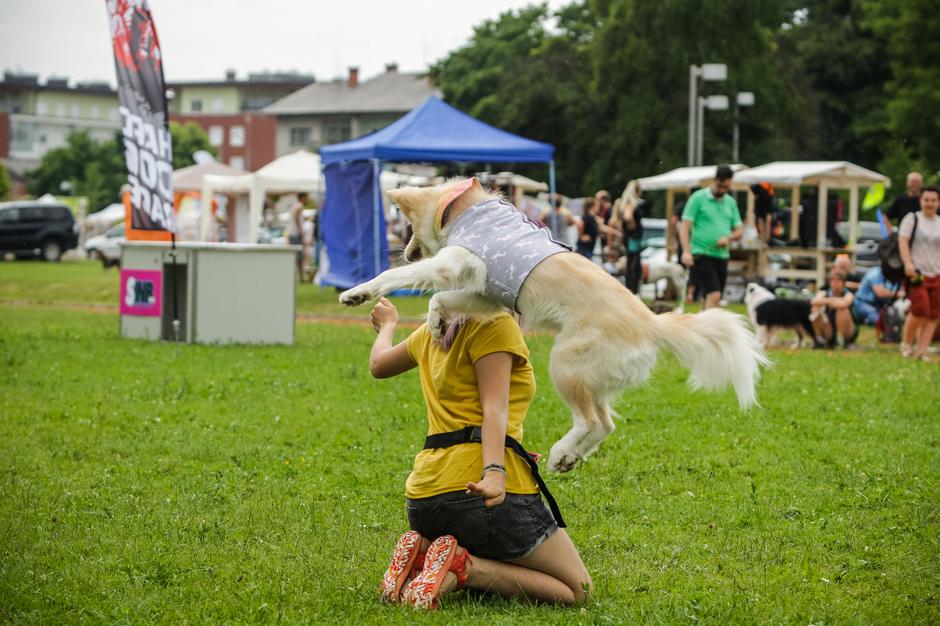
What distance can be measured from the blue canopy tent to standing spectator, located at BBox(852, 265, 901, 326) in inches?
255

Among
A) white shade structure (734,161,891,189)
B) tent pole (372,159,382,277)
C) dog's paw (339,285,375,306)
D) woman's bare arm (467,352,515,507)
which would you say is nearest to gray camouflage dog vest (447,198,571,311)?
woman's bare arm (467,352,515,507)

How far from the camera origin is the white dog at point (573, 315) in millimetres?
4453

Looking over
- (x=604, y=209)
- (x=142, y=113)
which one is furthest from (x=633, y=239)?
(x=142, y=113)

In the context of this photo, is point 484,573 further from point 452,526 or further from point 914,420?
point 914,420

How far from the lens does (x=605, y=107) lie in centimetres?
4662

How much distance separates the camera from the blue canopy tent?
20.7 metres

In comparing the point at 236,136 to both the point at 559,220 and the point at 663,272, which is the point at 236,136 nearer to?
the point at 559,220

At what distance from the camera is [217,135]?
116000 mm

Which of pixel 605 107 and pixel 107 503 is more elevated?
pixel 605 107

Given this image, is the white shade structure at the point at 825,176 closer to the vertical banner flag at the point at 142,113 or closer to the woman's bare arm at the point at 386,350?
the vertical banner flag at the point at 142,113

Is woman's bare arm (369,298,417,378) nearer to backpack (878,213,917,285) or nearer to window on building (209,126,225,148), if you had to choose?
backpack (878,213,917,285)

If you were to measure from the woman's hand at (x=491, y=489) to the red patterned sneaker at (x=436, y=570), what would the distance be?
28 centimetres

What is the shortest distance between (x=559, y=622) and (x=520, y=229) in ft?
5.18

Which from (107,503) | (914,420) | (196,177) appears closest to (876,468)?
(914,420)
